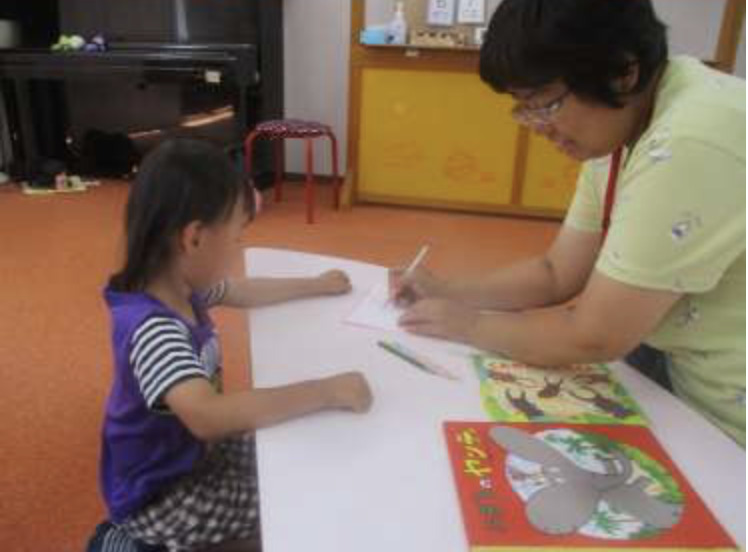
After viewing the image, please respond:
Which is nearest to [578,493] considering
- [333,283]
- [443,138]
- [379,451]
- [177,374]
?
[379,451]

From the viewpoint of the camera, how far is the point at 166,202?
87 cm

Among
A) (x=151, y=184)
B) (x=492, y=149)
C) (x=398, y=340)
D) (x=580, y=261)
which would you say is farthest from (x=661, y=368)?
(x=492, y=149)

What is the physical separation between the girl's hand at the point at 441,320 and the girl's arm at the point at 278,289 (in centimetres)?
16

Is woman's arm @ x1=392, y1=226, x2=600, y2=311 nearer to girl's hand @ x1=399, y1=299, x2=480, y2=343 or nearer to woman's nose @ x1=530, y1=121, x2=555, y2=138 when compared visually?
girl's hand @ x1=399, y1=299, x2=480, y2=343

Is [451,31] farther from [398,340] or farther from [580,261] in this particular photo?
[398,340]

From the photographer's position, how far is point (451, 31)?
3.69 metres

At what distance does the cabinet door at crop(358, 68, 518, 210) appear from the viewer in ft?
11.5

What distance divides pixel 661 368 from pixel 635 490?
17.9 inches

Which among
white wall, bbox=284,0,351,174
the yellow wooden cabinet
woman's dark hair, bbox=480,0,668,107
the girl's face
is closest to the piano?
white wall, bbox=284,0,351,174

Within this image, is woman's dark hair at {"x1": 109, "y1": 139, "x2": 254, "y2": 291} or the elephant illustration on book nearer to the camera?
the elephant illustration on book

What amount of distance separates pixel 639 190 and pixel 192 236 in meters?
0.55

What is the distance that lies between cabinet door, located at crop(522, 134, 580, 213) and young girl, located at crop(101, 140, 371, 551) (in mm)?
2782

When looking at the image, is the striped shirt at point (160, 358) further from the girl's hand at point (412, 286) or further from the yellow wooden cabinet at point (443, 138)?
the yellow wooden cabinet at point (443, 138)

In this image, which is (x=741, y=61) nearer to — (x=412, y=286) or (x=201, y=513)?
(x=412, y=286)
